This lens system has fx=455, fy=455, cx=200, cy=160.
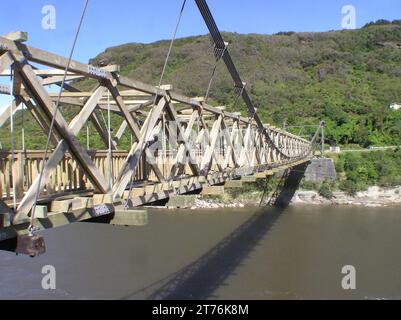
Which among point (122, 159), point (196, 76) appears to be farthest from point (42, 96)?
point (196, 76)

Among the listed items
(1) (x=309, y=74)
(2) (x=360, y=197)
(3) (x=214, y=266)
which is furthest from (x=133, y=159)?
(1) (x=309, y=74)

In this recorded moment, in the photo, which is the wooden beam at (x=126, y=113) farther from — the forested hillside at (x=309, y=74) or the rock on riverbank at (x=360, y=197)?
the forested hillside at (x=309, y=74)

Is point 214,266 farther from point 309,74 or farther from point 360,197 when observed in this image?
point 309,74

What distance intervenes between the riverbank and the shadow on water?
567 cm

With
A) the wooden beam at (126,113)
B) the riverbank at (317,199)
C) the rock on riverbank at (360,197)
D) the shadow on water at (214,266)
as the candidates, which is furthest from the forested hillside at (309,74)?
the wooden beam at (126,113)

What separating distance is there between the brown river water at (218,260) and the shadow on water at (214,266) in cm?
3

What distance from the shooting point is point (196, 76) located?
74938 mm

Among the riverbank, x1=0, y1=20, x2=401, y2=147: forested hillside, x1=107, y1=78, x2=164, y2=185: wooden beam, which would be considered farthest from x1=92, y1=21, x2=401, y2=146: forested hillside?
x1=107, y1=78, x2=164, y2=185: wooden beam

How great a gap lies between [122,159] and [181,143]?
1396 millimetres

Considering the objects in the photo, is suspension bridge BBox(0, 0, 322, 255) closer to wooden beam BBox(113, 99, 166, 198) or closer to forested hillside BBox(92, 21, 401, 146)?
wooden beam BBox(113, 99, 166, 198)

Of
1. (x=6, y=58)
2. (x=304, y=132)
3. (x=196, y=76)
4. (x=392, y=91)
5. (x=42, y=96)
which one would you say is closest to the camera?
(x=6, y=58)

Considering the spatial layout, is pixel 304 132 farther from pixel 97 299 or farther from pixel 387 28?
pixel 387 28

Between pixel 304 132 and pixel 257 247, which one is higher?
pixel 304 132

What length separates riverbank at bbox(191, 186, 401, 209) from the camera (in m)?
28.8
